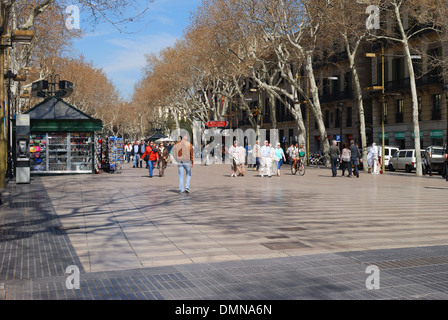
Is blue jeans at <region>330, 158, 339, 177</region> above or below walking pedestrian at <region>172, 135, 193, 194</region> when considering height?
below

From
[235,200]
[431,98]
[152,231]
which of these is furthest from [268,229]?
[431,98]

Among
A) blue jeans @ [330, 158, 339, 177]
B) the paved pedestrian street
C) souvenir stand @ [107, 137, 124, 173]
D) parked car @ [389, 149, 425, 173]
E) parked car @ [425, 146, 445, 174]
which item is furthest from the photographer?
parked car @ [389, 149, 425, 173]

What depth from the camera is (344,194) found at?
15.9m

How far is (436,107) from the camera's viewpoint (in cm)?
3934

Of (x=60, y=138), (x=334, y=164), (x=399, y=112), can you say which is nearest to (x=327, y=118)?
(x=399, y=112)

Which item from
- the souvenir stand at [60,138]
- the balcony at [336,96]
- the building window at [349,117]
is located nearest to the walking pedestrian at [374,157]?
the souvenir stand at [60,138]

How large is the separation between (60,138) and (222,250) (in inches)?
870

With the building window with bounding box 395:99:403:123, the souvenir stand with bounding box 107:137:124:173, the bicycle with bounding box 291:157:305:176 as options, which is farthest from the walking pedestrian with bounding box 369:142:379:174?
the building window with bounding box 395:99:403:123

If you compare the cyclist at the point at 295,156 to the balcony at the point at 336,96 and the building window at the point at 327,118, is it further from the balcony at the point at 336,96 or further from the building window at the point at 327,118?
the building window at the point at 327,118

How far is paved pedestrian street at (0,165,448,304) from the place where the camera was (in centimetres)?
515

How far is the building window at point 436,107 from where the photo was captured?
38781 mm

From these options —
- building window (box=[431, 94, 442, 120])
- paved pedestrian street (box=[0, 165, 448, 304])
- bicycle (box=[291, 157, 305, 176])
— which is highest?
building window (box=[431, 94, 442, 120])

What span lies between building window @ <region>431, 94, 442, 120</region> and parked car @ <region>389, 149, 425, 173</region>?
6.23 metres

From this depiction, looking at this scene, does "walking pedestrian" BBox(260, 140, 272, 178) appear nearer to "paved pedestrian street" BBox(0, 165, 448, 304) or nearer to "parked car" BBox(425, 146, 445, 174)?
"parked car" BBox(425, 146, 445, 174)
